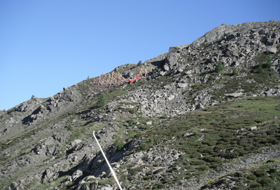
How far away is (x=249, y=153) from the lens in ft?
135

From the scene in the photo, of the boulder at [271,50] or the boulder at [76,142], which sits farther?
the boulder at [271,50]

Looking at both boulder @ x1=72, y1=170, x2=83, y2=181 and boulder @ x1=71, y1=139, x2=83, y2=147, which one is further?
boulder @ x1=71, y1=139, x2=83, y2=147

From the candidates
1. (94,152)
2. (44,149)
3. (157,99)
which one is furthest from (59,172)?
(157,99)

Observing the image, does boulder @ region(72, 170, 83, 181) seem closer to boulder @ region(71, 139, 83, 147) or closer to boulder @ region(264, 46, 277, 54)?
boulder @ region(71, 139, 83, 147)

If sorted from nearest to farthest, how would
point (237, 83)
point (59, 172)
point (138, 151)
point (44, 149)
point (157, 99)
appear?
1. point (138, 151)
2. point (59, 172)
3. point (44, 149)
4. point (237, 83)
5. point (157, 99)

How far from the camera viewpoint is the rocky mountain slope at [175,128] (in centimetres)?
4091

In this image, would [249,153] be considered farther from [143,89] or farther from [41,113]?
[41,113]

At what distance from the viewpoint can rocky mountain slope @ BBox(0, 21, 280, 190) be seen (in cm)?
4091

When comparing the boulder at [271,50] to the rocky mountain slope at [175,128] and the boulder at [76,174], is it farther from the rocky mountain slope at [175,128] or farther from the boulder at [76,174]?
the boulder at [76,174]

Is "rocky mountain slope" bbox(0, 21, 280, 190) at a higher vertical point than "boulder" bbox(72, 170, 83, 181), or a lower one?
higher

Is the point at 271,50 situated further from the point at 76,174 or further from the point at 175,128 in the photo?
the point at 76,174

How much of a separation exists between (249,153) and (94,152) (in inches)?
2353

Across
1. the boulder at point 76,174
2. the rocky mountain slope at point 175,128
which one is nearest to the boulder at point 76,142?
→ the rocky mountain slope at point 175,128

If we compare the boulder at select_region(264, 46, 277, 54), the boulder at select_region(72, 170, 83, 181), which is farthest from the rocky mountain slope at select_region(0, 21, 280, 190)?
the boulder at select_region(264, 46, 277, 54)
